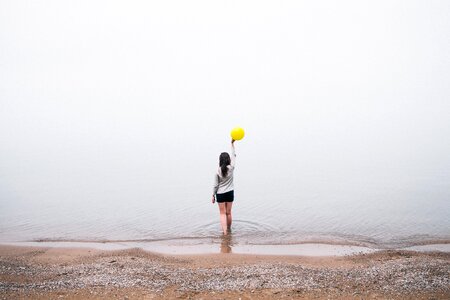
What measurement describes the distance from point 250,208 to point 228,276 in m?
10.2

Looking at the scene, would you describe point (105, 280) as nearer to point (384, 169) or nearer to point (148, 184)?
point (148, 184)

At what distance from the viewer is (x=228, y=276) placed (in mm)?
8445

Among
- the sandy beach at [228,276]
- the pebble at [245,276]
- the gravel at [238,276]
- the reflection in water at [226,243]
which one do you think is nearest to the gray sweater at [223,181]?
the reflection in water at [226,243]

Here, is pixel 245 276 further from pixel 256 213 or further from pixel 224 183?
pixel 256 213

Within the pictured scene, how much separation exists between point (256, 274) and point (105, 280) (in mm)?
3317

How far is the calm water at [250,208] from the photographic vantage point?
14305mm

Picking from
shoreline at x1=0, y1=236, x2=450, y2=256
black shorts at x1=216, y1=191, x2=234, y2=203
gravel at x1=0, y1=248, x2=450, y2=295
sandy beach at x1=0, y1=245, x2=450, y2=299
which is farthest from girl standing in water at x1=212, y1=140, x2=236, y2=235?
gravel at x1=0, y1=248, x2=450, y2=295

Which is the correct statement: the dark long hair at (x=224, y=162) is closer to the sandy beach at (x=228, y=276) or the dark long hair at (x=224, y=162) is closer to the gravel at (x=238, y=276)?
the sandy beach at (x=228, y=276)

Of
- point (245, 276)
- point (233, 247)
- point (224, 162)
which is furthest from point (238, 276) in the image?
point (224, 162)

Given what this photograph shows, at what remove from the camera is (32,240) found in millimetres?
14242

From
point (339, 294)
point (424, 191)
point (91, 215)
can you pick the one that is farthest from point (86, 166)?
point (339, 294)

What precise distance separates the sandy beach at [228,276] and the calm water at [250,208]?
279cm

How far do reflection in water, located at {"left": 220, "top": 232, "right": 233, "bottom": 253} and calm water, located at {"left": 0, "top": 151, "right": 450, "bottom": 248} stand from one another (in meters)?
Answer: 0.23

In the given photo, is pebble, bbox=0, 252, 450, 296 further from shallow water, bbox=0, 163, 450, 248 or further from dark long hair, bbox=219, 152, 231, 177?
dark long hair, bbox=219, 152, 231, 177
